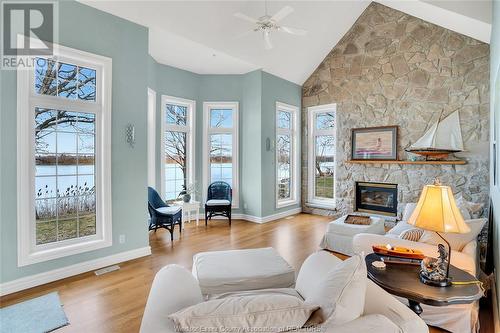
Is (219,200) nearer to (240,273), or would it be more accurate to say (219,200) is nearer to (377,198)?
(377,198)

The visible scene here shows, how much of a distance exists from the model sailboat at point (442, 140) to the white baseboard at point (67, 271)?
5.15 m

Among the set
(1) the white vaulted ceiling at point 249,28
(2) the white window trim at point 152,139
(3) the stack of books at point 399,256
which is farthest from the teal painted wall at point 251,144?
(3) the stack of books at point 399,256

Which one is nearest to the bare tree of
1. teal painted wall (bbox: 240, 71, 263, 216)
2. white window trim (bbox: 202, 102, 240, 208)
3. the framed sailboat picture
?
white window trim (bbox: 202, 102, 240, 208)

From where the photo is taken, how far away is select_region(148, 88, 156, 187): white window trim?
213 inches

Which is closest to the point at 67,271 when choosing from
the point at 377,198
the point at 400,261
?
the point at 400,261

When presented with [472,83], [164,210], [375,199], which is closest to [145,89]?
[164,210]

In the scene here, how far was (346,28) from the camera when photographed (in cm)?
609

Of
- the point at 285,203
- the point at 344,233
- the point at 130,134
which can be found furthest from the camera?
the point at 285,203

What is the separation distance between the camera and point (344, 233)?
13.5 ft

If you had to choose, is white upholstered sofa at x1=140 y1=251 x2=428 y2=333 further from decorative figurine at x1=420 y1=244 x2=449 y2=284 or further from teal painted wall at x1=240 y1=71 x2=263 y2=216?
teal painted wall at x1=240 y1=71 x2=263 y2=216

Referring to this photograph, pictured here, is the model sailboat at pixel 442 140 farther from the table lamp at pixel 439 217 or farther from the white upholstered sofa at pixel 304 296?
the white upholstered sofa at pixel 304 296

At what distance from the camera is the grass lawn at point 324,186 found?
6859mm

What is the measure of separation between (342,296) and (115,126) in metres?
3.52

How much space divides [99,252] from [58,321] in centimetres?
123
